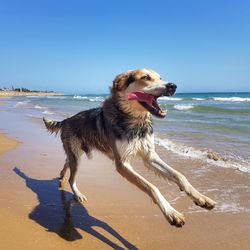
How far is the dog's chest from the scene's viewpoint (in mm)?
4629

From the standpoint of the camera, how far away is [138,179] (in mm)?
4324

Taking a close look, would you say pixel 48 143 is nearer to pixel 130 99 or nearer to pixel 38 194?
pixel 38 194

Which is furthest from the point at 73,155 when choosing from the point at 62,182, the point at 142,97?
the point at 142,97

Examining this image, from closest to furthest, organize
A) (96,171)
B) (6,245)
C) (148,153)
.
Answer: (6,245)
(148,153)
(96,171)

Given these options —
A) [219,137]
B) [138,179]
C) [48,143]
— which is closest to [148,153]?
[138,179]

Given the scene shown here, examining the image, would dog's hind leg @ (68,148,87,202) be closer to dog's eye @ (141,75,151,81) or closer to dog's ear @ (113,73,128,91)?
dog's ear @ (113,73,128,91)

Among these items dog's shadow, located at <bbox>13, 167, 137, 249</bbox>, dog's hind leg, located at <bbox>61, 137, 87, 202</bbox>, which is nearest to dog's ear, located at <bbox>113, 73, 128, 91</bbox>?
dog's hind leg, located at <bbox>61, 137, 87, 202</bbox>

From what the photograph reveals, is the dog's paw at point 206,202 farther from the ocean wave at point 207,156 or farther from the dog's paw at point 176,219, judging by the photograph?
the ocean wave at point 207,156

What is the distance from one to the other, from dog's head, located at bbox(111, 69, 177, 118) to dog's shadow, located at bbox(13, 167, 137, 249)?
5.23ft

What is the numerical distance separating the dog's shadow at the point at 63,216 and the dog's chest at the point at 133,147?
0.92 m

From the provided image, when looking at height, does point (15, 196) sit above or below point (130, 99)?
below

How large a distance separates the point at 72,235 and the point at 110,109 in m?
1.88

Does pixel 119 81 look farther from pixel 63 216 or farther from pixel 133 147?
pixel 63 216

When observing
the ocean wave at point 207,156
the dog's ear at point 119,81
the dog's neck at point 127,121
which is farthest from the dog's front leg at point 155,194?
the ocean wave at point 207,156
